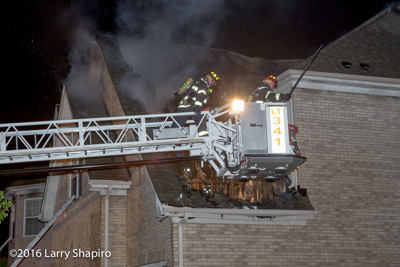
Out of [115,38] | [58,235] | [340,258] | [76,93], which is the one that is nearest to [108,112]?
[76,93]

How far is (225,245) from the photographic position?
1113 centimetres

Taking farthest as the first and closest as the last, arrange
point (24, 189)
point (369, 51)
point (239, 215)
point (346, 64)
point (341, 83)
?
point (24, 189) → point (369, 51) → point (346, 64) → point (341, 83) → point (239, 215)

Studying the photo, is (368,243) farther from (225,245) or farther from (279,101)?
(279,101)

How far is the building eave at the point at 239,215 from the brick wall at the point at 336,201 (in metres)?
0.14

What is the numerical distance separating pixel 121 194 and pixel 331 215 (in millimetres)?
5182

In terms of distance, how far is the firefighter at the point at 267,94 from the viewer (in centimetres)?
981

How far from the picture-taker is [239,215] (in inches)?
440

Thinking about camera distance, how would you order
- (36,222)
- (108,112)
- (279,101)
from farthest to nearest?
(36,222) → (108,112) → (279,101)

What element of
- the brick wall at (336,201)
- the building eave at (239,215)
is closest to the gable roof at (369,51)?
the brick wall at (336,201)

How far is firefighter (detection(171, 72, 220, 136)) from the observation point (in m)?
10.1

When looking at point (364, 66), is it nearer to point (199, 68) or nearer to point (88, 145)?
point (199, 68)

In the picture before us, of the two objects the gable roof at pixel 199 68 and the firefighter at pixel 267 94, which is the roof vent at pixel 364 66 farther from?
the firefighter at pixel 267 94

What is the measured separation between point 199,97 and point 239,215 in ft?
9.04

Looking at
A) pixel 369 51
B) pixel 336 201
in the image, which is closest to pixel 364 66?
pixel 369 51
